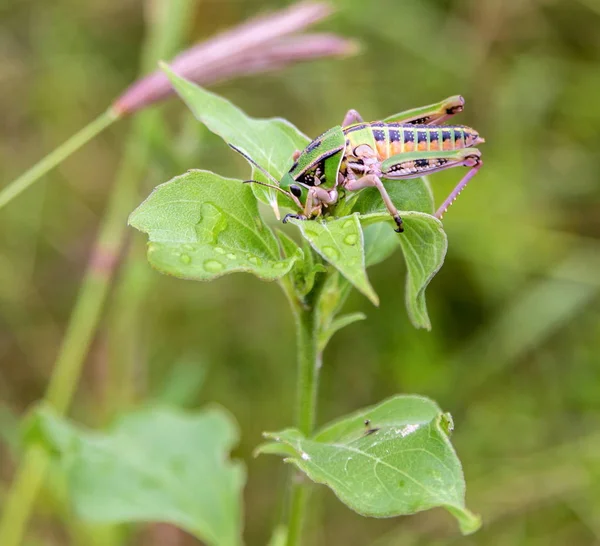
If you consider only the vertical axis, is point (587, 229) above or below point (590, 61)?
below

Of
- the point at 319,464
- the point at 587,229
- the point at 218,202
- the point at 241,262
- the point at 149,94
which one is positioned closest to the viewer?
the point at 241,262

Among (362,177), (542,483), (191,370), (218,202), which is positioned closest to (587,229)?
(542,483)

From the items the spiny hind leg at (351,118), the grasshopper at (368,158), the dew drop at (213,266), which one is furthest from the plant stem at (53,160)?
the dew drop at (213,266)

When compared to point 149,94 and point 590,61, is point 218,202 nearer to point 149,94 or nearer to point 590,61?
point 149,94

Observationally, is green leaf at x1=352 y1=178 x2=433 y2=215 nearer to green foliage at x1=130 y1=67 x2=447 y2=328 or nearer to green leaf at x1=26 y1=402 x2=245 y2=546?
green foliage at x1=130 y1=67 x2=447 y2=328

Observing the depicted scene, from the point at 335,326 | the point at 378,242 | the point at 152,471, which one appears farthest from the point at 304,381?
the point at 152,471

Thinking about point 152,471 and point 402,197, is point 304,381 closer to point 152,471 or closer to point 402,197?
point 402,197
